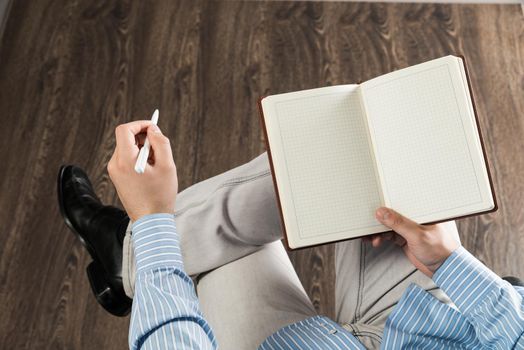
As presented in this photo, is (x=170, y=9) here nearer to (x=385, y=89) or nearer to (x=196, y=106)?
(x=196, y=106)

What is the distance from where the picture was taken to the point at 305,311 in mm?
912

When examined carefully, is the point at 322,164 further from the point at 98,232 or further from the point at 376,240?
the point at 98,232

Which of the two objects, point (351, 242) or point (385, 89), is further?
point (351, 242)

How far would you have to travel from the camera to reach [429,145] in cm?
78

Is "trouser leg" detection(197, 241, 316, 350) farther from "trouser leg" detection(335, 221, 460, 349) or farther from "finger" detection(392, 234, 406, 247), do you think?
"finger" detection(392, 234, 406, 247)

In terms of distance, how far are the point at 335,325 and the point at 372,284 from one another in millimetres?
124

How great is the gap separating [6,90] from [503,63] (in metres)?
1.37

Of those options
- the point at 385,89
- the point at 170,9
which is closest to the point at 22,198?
the point at 170,9

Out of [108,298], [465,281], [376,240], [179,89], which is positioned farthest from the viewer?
[179,89]

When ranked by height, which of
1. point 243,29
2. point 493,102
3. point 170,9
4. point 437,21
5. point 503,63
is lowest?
point 493,102

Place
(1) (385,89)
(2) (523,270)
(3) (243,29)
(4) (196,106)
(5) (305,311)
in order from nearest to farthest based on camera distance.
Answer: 1. (1) (385,89)
2. (5) (305,311)
3. (2) (523,270)
4. (4) (196,106)
5. (3) (243,29)

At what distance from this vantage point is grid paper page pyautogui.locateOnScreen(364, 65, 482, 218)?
770mm

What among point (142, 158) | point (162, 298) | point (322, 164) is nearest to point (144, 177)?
point (142, 158)

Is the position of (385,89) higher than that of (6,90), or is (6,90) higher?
(6,90)
